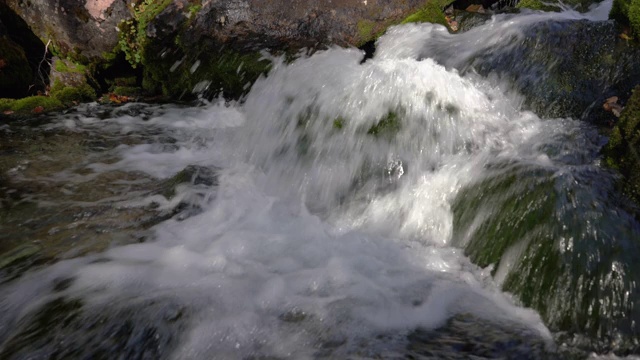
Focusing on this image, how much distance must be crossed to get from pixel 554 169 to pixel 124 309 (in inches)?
139

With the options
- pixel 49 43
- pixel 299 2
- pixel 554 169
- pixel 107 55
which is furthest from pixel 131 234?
pixel 49 43

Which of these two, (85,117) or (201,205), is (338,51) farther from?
(85,117)

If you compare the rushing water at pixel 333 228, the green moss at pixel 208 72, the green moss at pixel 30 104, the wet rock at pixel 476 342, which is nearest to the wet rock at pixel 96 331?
the rushing water at pixel 333 228

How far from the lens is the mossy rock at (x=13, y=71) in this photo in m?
7.49

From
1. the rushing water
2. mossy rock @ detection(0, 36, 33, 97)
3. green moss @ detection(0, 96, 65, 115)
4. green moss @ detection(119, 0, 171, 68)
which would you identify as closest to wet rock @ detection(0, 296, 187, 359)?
the rushing water

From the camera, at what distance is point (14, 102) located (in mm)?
7336

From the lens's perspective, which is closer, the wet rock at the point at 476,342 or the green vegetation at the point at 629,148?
the wet rock at the point at 476,342

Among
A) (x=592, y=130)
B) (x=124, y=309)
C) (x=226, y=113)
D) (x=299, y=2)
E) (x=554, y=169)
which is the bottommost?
(x=124, y=309)

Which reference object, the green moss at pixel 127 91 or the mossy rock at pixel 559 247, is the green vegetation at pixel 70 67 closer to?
the green moss at pixel 127 91

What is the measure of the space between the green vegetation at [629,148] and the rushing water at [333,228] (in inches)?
5.0

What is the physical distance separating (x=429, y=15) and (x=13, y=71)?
6949mm

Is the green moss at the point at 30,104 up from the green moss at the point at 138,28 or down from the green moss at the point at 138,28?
down

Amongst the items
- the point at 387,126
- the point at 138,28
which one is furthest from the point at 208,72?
the point at 387,126

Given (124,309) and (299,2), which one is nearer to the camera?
(124,309)
